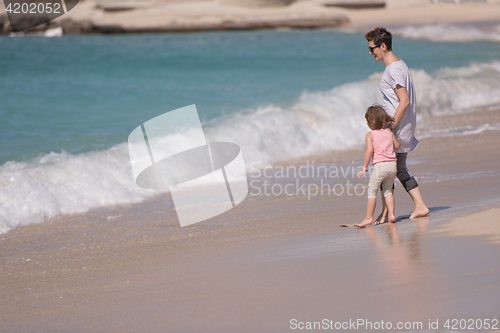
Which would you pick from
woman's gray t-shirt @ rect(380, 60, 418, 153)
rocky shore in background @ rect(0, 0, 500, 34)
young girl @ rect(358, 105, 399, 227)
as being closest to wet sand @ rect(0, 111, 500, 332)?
young girl @ rect(358, 105, 399, 227)

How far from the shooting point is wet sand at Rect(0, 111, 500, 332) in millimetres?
2923

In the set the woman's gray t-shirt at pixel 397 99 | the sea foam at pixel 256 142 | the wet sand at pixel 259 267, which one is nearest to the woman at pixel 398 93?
the woman's gray t-shirt at pixel 397 99

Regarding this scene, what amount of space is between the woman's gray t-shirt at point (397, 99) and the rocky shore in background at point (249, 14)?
4341cm

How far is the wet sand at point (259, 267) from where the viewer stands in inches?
115

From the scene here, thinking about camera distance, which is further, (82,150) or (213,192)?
(82,150)

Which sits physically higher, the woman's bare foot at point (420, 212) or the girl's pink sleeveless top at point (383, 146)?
the girl's pink sleeveless top at point (383, 146)

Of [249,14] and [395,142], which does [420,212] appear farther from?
[249,14]

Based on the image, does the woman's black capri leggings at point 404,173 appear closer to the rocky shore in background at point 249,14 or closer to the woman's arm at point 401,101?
the woman's arm at point 401,101

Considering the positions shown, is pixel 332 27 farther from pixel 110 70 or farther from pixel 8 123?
pixel 8 123

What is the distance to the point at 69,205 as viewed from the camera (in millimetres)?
6137

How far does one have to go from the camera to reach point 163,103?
14.8 m

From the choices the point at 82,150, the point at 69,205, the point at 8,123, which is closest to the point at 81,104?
the point at 8,123

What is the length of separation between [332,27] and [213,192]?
47.0 meters

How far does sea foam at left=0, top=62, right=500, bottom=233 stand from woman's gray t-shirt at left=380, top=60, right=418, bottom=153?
10.4 ft
